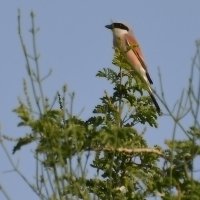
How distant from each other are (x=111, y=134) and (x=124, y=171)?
137cm

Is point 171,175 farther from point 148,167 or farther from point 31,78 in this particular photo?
point 148,167

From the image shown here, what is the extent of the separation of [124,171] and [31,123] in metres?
1.59

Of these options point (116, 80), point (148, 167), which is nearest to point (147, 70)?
point (116, 80)

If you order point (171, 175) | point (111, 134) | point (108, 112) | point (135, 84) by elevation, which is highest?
point (135, 84)

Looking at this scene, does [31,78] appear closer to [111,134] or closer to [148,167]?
[111,134]

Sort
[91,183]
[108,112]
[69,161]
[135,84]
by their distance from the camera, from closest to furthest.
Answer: [69,161] → [91,183] → [108,112] → [135,84]

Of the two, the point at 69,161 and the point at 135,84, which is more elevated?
the point at 135,84

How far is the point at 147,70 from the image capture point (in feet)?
33.1

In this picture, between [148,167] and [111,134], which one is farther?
[148,167]

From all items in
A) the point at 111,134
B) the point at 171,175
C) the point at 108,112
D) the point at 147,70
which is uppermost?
the point at 147,70

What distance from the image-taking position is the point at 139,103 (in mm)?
5715

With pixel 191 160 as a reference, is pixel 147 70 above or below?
above

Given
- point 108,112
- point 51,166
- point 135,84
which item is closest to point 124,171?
point 108,112

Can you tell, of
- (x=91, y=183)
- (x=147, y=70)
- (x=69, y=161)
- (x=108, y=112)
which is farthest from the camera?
(x=147, y=70)
